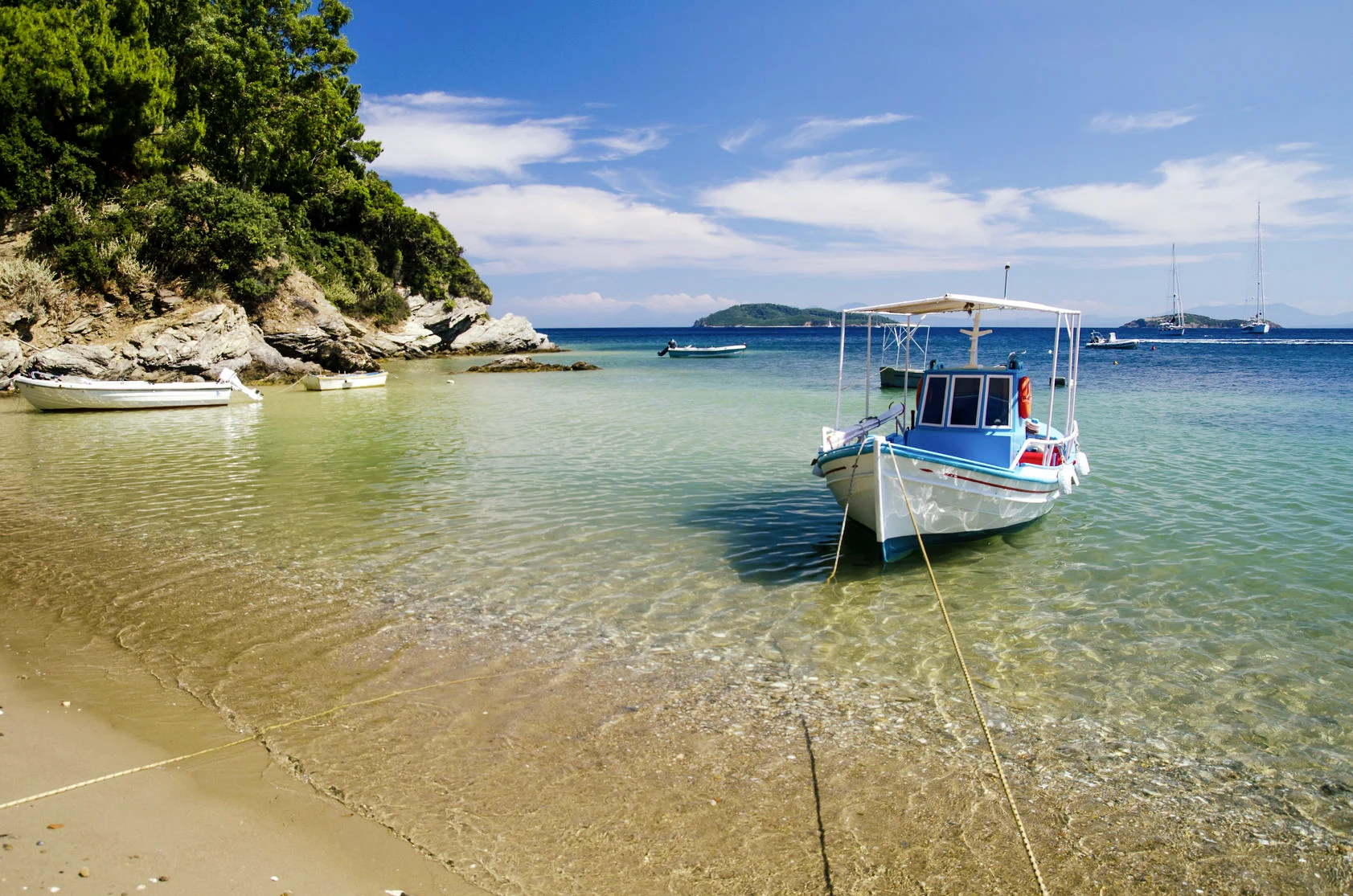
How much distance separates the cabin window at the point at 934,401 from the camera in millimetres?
11500

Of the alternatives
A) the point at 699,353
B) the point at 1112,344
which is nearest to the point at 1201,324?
the point at 1112,344

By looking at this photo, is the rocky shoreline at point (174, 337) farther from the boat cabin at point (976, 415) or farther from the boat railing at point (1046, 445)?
the boat railing at point (1046, 445)

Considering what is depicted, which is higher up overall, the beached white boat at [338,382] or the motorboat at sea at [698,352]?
the motorboat at sea at [698,352]

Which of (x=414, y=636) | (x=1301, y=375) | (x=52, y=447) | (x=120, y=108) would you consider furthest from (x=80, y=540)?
(x=1301, y=375)

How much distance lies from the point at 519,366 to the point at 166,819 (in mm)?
45890

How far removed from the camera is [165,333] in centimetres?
3231

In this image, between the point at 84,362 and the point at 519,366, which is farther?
the point at 519,366

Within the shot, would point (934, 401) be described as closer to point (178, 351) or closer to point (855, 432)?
point (855, 432)

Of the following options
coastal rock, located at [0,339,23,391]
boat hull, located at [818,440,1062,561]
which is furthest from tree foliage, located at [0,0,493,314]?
boat hull, located at [818,440,1062,561]

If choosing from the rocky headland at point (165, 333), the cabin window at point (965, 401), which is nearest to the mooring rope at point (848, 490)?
the cabin window at point (965, 401)

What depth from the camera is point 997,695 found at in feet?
21.3

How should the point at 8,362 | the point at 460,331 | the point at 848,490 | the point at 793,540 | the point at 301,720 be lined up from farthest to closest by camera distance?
the point at 460,331 < the point at 8,362 < the point at 793,540 < the point at 848,490 < the point at 301,720

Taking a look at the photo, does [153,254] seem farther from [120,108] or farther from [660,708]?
[660,708]

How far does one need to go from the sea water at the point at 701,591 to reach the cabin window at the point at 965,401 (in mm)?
1882
